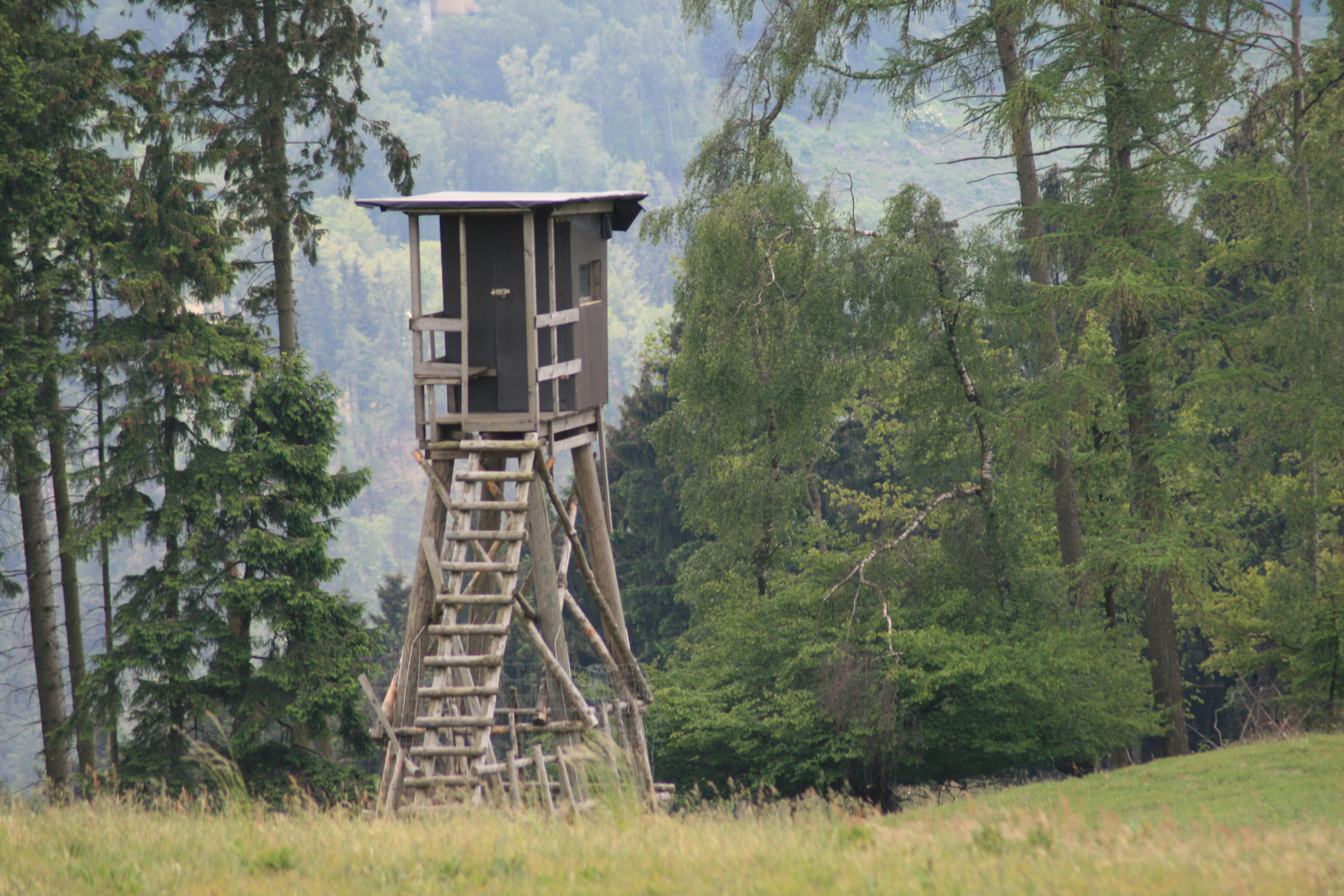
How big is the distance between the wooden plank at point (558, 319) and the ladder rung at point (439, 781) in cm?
474

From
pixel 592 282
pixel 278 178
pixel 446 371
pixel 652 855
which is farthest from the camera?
pixel 278 178

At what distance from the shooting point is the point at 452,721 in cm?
990

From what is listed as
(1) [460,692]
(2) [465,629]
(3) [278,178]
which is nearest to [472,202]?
(2) [465,629]

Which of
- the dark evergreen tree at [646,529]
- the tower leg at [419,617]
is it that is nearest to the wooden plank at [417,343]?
the tower leg at [419,617]

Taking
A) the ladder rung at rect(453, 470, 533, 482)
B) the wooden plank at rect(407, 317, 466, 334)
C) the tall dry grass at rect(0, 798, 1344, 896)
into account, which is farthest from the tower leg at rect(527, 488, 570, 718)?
the tall dry grass at rect(0, 798, 1344, 896)

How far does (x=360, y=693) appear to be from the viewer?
18.9 m

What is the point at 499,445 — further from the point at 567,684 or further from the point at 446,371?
the point at 567,684

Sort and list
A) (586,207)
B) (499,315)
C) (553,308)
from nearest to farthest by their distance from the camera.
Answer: (499,315) < (553,308) < (586,207)

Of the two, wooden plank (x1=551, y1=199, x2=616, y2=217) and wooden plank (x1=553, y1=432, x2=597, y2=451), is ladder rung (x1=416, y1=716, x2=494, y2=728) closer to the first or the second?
wooden plank (x1=553, y1=432, x2=597, y2=451)

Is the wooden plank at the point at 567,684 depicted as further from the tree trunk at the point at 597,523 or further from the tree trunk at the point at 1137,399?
the tree trunk at the point at 1137,399

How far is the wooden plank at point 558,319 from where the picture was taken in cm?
1182

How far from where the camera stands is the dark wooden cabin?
11.6 m

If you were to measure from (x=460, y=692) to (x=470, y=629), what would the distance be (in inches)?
23.2

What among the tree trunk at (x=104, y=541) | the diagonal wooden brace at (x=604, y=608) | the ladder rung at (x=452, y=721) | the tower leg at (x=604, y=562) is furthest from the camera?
the tree trunk at (x=104, y=541)
